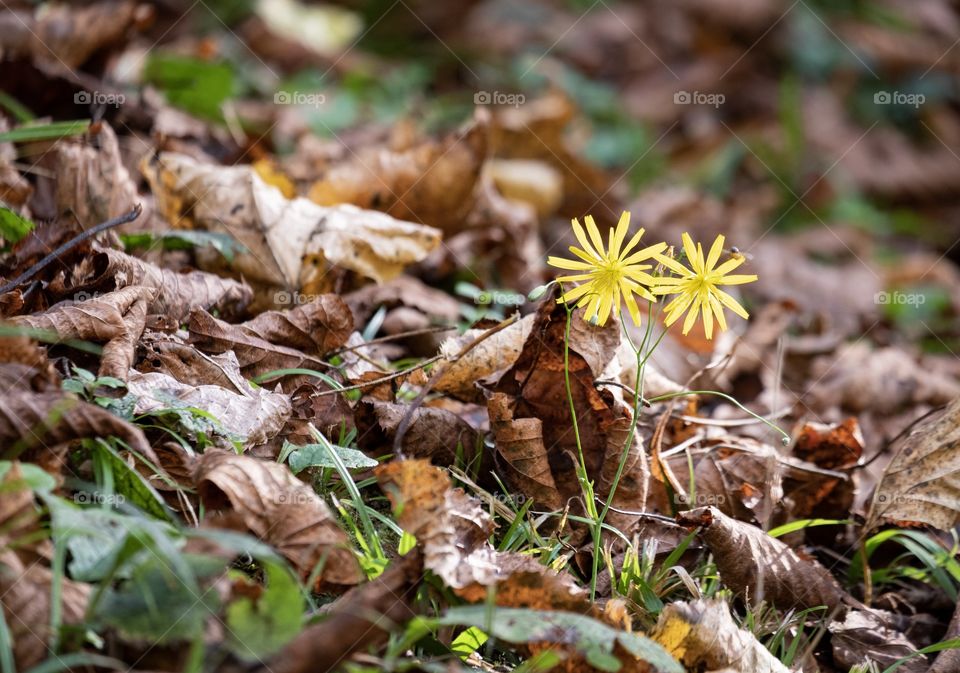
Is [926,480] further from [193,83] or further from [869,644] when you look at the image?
[193,83]

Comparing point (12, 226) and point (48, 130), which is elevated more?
point (48, 130)

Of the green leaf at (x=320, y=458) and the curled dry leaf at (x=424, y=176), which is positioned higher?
the curled dry leaf at (x=424, y=176)

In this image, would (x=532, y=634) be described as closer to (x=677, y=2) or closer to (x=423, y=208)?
(x=423, y=208)

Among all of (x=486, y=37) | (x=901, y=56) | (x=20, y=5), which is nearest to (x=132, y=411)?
(x=20, y=5)

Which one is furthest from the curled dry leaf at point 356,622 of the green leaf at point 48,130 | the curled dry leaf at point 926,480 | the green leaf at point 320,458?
the green leaf at point 48,130

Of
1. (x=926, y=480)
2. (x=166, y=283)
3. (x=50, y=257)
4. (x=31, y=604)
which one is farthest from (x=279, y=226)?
(x=926, y=480)

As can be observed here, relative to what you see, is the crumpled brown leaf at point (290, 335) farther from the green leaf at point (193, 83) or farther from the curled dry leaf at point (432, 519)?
the green leaf at point (193, 83)
